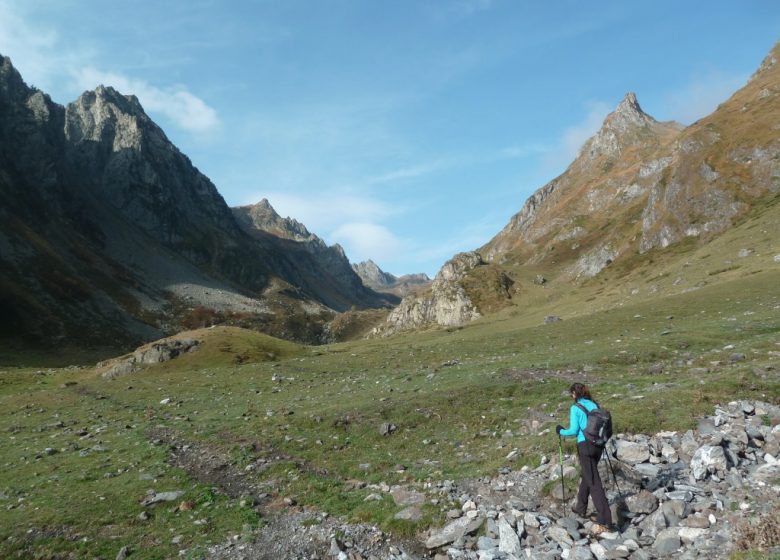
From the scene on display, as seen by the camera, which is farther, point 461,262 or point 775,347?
point 461,262

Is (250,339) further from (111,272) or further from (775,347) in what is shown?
(111,272)

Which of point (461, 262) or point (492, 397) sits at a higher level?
point (461, 262)

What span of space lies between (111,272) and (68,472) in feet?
642

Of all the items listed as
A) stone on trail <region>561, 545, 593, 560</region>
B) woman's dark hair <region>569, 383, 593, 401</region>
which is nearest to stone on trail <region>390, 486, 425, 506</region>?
stone on trail <region>561, 545, 593, 560</region>

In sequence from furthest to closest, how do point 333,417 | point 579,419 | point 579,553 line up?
point 333,417, point 579,419, point 579,553

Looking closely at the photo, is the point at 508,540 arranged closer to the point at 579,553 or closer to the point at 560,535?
the point at 560,535

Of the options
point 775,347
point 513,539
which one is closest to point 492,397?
point 513,539

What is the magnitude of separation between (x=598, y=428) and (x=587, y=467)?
1079mm

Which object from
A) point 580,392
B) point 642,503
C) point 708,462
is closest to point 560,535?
point 642,503

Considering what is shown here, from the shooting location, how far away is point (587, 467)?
12.6 meters

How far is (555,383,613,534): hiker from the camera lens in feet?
40.0

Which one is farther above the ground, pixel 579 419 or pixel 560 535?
pixel 579 419

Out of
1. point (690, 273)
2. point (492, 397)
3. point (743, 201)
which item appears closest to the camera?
point (492, 397)

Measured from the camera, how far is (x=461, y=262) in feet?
590
